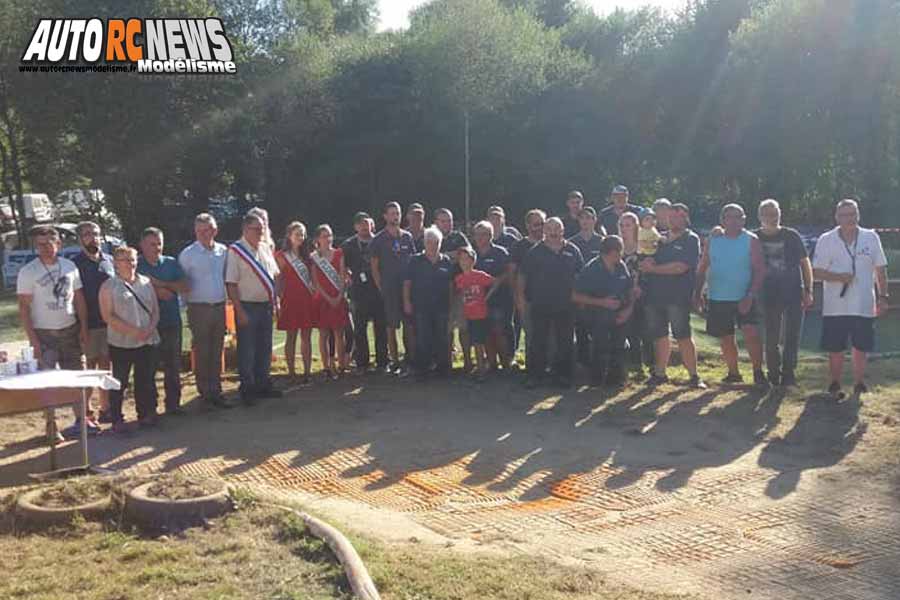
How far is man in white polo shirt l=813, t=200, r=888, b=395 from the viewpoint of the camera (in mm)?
8500

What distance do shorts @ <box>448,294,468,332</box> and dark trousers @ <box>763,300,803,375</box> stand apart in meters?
2.95

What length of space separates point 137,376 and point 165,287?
0.80 m

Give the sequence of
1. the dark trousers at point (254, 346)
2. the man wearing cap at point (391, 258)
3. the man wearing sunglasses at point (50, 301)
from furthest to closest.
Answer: the man wearing cap at point (391, 258) → the dark trousers at point (254, 346) → the man wearing sunglasses at point (50, 301)

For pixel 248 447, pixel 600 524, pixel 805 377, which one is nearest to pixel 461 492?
pixel 600 524

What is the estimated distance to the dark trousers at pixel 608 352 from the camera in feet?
30.8

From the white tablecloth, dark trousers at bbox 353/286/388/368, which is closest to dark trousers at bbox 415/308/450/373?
dark trousers at bbox 353/286/388/368

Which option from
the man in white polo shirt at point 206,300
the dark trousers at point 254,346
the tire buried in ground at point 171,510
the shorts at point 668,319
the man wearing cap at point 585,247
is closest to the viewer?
the tire buried in ground at point 171,510

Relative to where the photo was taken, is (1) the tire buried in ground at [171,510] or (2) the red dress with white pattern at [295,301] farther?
(2) the red dress with white pattern at [295,301]

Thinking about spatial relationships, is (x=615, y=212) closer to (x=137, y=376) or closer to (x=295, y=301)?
(x=295, y=301)

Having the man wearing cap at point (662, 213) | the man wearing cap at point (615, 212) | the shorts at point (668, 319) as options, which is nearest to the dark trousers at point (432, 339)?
the shorts at point (668, 319)

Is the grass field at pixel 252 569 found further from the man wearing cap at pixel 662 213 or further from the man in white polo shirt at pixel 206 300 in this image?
the man wearing cap at pixel 662 213

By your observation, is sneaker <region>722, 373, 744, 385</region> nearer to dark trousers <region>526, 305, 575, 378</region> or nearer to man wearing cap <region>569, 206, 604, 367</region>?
man wearing cap <region>569, 206, 604, 367</region>

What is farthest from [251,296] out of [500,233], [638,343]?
[638,343]

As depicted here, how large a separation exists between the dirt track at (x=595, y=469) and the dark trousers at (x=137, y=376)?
29 cm
